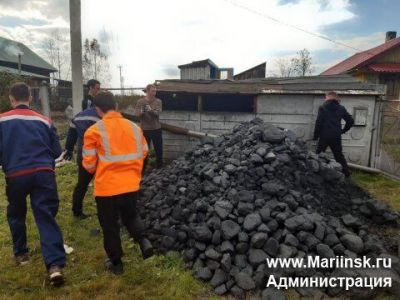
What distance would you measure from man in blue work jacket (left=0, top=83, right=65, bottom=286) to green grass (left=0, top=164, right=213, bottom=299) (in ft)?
0.78

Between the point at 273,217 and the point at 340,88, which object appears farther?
the point at 340,88

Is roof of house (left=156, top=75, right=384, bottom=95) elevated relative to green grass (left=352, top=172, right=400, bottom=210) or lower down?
elevated

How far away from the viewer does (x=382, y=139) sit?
827cm

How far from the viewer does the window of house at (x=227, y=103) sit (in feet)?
29.6

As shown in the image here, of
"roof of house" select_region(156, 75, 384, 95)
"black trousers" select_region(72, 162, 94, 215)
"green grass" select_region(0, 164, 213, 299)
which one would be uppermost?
"roof of house" select_region(156, 75, 384, 95)

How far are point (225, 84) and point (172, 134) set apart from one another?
2.19 m

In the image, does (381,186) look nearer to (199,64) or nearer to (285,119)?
(285,119)

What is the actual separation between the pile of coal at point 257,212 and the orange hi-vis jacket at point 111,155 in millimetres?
1222

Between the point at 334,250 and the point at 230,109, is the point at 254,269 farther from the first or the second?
the point at 230,109

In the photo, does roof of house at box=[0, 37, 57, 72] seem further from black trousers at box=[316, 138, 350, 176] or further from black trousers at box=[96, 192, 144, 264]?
Result: black trousers at box=[96, 192, 144, 264]

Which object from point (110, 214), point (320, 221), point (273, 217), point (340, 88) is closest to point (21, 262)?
point (110, 214)

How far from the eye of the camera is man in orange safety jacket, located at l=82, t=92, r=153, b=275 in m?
3.19

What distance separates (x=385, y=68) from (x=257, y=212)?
21048 millimetres

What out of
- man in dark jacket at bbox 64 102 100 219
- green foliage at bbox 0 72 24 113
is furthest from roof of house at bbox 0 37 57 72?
man in dark jacket at bbox 64 102 100 219
